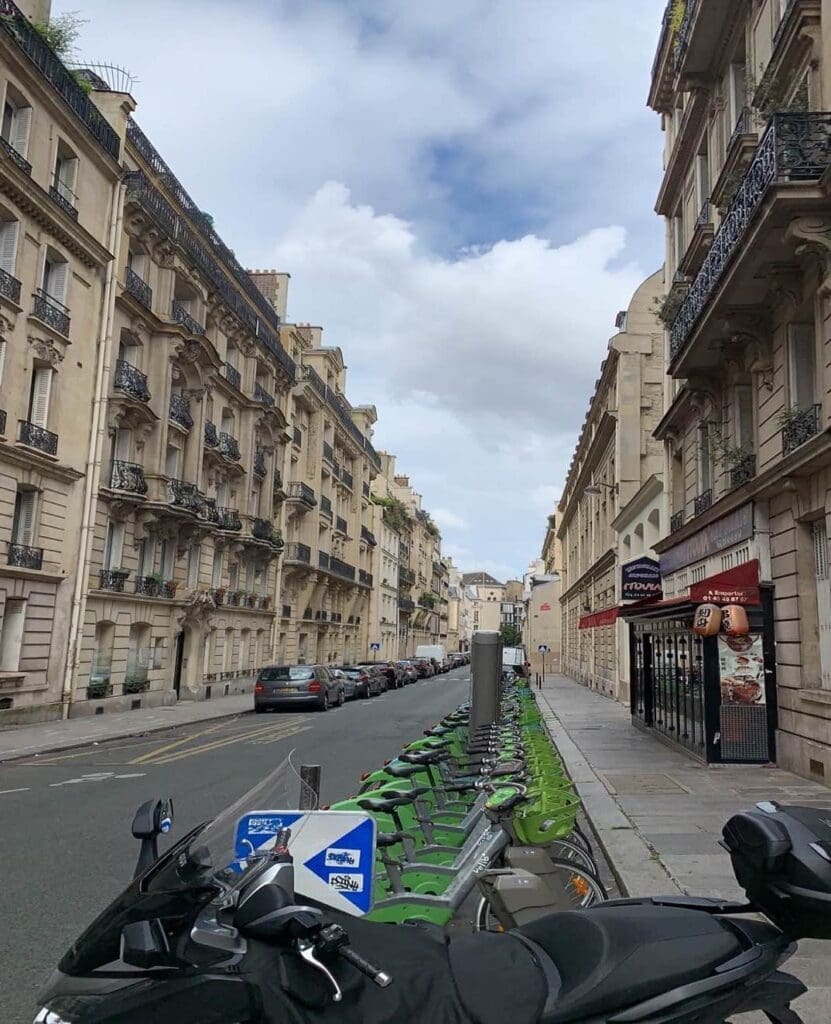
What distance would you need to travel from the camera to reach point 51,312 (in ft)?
67.8

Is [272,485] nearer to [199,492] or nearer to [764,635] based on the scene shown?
[199,492]

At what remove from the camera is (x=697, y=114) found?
708 inches

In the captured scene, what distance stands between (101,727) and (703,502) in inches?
→ 575

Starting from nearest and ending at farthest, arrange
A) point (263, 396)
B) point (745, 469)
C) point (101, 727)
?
point (745, 469), point (101, 727), point (263, 396)

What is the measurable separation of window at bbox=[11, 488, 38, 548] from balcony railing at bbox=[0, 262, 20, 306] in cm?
452

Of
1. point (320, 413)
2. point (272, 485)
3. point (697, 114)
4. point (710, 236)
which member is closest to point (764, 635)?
point (710, 236)

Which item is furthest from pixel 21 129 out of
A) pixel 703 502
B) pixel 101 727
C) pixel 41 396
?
pixel 703 502

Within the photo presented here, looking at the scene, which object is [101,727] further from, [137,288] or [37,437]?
[137,288]

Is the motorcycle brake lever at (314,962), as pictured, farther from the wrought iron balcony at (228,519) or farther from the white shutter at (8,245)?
Result: the wrought iron balcony at (228,519)

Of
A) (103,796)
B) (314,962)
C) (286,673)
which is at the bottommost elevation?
(103,796)

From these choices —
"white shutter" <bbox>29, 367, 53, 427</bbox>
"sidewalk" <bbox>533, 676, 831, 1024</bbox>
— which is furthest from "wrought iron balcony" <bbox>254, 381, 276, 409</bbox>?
"sidewalk" <bbox>533, 676, 831, 1024</bbox>

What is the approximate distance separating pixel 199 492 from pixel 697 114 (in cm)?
1964

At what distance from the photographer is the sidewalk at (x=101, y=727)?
15852 mm

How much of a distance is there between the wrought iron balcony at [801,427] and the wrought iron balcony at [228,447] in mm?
24057
